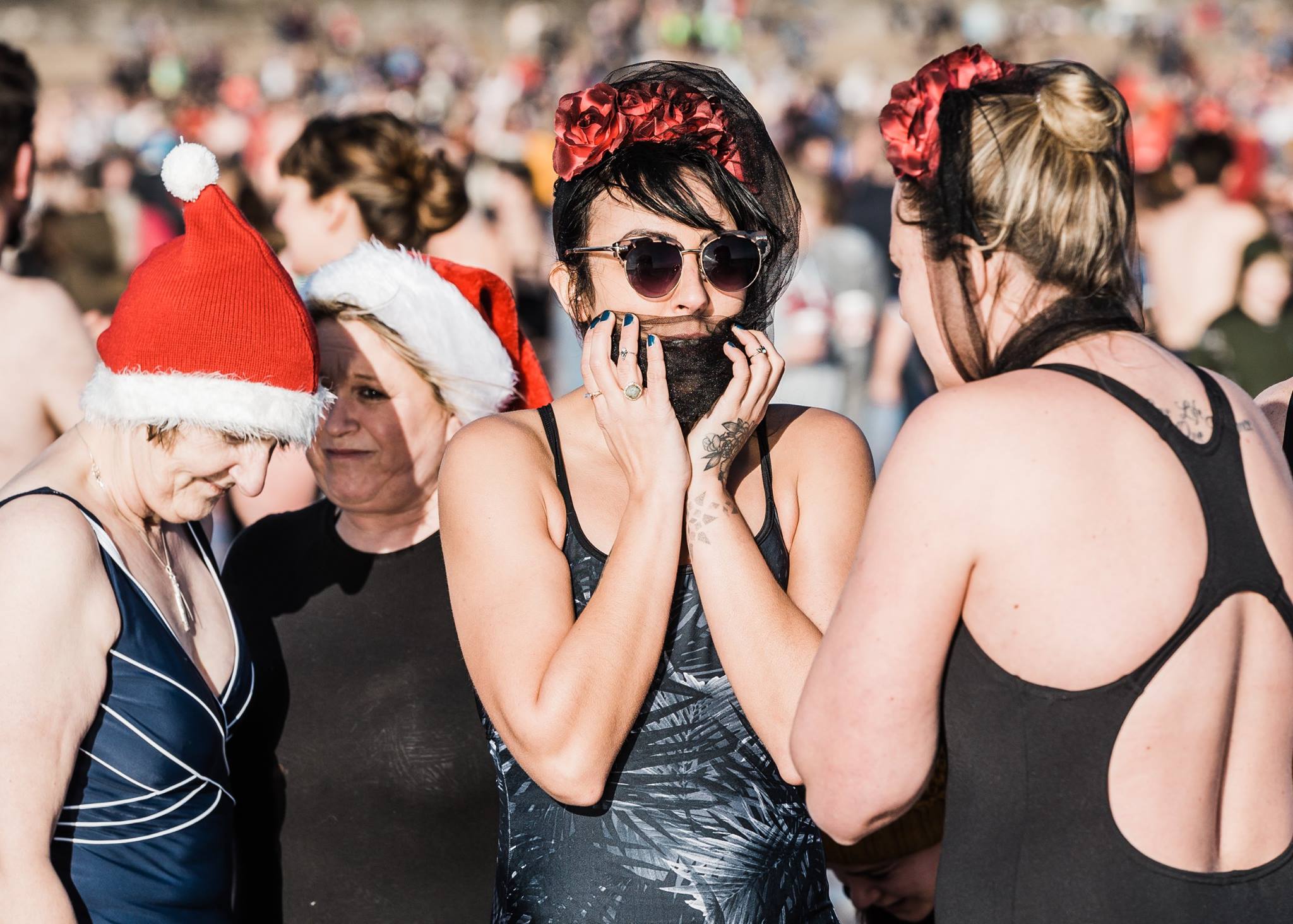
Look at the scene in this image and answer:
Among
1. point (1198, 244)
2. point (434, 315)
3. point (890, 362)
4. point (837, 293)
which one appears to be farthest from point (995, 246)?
point (1198, 244)

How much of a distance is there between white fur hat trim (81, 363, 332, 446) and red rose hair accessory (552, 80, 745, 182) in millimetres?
617

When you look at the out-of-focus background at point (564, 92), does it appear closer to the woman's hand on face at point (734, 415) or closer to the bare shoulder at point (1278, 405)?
the woman's hand on face at point (734, 415)

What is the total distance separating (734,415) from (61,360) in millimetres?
2175

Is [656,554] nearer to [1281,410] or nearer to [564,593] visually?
[564,593]

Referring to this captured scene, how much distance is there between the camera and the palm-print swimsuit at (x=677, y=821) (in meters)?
1.89

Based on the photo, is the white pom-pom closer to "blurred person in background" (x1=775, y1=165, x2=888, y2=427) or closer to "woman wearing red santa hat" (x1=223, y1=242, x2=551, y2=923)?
"woman wearing red santa hat" (x1=223, y1=242, x2=551, y2=923)

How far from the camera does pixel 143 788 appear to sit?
1961 millimetres

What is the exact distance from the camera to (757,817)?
193 centimetres

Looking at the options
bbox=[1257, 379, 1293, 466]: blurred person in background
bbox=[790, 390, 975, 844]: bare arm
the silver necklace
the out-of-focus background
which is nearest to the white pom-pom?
the silver necklace

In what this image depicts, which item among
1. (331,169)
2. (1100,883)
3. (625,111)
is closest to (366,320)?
(625,111)

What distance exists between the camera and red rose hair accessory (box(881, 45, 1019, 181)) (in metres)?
1.69

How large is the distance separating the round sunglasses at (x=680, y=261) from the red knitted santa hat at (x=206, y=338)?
0.55m

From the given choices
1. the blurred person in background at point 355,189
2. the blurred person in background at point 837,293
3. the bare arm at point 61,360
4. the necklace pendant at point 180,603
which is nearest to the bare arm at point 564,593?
the necklace pendant at point 180,603

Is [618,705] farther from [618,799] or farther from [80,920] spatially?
[80,920]
